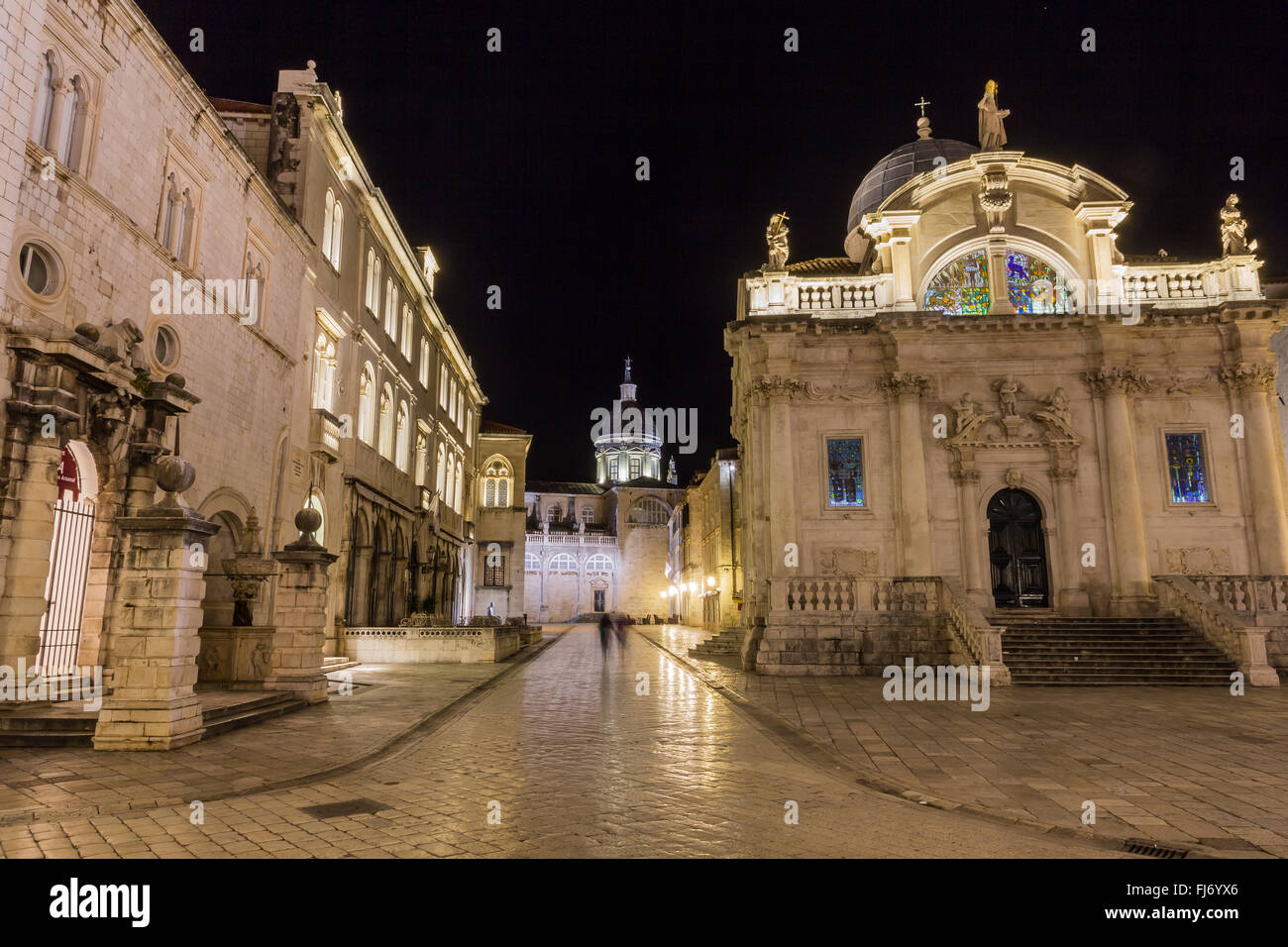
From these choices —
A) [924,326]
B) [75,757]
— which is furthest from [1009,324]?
[75,757]

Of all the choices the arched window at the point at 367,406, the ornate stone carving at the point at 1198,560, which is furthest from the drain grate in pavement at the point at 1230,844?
the arched window at the point at 367,406

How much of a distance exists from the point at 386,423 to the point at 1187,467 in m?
25.7

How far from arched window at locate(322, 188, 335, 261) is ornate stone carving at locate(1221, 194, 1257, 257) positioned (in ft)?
86.6

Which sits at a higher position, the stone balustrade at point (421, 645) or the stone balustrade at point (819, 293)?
the stone balustrade at point (819, 293)

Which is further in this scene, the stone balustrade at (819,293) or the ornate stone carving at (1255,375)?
the stone balustrade at (819,293)

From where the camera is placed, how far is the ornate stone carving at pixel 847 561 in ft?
72.2

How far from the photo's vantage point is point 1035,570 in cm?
2219

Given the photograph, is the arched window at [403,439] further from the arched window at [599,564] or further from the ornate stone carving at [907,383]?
the arched window at [599,564]

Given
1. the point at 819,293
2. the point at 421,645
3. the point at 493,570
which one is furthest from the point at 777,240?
the point at 493,570

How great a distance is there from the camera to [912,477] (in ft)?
72.5

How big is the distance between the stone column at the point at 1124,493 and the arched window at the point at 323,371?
72.5ft

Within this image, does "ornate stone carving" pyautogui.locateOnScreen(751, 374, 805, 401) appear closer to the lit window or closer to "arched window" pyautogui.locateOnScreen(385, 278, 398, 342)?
"arched window" pyautogui.locateOnScreen(385, 278, 398, 342)
